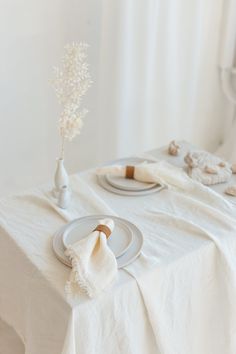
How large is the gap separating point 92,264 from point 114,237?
0.51ft

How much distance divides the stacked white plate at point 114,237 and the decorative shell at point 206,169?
37 cm

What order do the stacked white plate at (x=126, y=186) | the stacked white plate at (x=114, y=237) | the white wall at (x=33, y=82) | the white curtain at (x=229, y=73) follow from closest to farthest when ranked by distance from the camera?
the stacked white plate at (x=114, y=237) → the stacked white plate at (x=126, y=186) → the white wall at (x=33, y=82) → the white curtain at (x=229, y=73)

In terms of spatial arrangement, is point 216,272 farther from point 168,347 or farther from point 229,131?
point 229,131

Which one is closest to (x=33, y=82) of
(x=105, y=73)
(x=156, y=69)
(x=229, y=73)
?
(x=105, y=73)

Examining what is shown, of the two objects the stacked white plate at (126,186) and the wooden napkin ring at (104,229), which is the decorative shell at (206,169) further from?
the wooden napkin ring at (104,229)

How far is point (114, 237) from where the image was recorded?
54.9 inches

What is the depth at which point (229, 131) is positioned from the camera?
10.2ft

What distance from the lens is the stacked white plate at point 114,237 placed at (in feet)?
4.32

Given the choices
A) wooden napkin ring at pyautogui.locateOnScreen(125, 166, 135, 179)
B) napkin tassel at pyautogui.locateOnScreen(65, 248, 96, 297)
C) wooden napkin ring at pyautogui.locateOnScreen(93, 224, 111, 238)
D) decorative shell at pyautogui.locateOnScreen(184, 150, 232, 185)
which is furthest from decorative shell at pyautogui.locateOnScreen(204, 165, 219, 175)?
napkin tassel at pyautogui.locateOnScreen(65, 248, 96, 297)

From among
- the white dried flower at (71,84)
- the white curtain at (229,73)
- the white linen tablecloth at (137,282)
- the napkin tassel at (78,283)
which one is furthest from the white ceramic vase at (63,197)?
the white curtain at (229,73)

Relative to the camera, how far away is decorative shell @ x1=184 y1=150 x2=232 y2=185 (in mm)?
1700

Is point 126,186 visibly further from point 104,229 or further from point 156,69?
point 156,69

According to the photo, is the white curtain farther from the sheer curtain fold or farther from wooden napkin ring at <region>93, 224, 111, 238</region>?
wooden napkin ring at <region>93, 224, 111, 238</region>

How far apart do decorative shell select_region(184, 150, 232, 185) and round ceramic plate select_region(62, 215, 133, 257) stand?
0.38m
